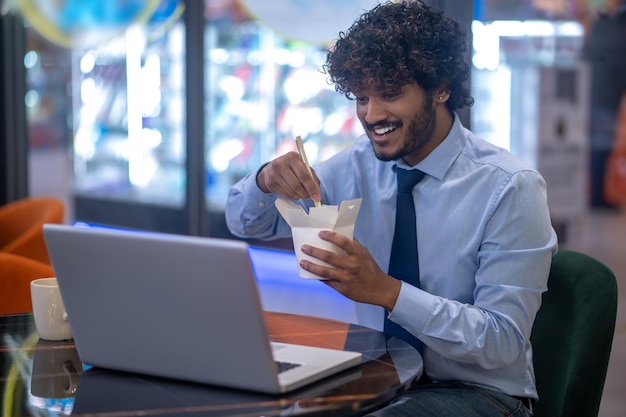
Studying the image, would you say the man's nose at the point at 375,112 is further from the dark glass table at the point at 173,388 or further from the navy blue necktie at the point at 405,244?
the dark glass table at the point at 173,388

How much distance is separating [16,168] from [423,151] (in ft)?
13.5

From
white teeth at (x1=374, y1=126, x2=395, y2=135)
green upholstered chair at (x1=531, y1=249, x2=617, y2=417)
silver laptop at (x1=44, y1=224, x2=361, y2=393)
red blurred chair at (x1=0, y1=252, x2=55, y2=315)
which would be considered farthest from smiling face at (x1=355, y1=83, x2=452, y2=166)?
red blurred chair at (x1=0, y1=252, x2=55, y2=315)

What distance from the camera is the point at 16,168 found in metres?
5.64

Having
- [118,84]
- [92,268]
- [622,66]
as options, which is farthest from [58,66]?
[92,268]

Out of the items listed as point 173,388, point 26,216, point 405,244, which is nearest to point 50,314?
point 173,388

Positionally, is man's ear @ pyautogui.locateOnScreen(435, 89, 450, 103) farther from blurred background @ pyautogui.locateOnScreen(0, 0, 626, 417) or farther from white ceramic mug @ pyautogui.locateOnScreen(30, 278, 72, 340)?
white ceramic mug @ pyautogui.locateOnScreen(30, 278, 72, 340)

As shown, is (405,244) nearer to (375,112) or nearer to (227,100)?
(375,112)

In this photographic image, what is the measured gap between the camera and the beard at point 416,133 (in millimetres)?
1998

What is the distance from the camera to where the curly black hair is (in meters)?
1.95

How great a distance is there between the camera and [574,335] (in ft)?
6.45

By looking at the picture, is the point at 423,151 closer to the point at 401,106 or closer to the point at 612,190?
the point at 401,106

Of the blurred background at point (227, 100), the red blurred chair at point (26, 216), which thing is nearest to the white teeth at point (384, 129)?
the blurred background at point (227, 100)

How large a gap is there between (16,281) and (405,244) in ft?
3.74

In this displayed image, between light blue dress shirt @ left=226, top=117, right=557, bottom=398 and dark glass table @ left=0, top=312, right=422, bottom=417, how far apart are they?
0.14 m
